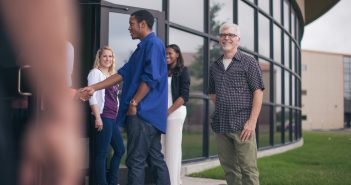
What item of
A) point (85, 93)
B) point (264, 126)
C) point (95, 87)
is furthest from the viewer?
point (264, 126)

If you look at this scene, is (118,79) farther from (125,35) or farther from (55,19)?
(125,35)

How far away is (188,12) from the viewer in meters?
8.16

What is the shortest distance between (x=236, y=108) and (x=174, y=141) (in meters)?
1.20

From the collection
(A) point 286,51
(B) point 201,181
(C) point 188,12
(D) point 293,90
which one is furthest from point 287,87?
(B) point 201,181

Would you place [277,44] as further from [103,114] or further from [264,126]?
[103,114]

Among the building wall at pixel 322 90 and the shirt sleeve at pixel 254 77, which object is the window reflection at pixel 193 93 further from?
the building wall at pixel 322 90

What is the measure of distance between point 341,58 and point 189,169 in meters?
66.9

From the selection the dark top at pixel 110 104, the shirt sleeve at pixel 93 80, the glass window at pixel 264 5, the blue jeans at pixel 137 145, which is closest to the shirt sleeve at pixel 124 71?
the blue jeans at pixel 137 145

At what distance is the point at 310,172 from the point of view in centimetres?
747

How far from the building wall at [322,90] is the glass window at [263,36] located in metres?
53.9

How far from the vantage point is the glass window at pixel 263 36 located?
11.9 m

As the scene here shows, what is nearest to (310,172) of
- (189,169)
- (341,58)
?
(189,169)

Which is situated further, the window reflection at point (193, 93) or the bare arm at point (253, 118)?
the window reflection at point (193, 93)

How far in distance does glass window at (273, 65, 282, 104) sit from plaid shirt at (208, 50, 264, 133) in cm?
977
